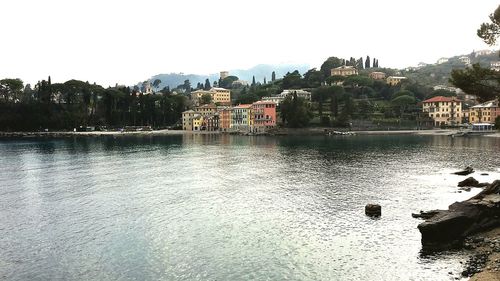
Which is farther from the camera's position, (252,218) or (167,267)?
(252,218)

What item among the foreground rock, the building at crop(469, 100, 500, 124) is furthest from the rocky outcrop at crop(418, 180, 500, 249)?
the building at crop(469, 100, 500, 124)

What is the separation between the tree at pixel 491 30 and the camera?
3590 cm

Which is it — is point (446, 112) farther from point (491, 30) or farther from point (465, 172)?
point (491, 30)

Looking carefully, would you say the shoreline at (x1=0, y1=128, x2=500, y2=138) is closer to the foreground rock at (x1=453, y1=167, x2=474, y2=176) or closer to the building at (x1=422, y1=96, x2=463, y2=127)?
the building at (x1=422, y1=96, x2=463, y2=127)

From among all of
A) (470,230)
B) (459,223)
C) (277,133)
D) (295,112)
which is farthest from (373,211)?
(277,133)

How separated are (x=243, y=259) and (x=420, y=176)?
41.3m

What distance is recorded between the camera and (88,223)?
37531 millimetres

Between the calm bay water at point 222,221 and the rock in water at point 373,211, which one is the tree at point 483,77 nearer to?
the calm bay water at point 222,221

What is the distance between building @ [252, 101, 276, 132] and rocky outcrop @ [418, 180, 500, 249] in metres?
158

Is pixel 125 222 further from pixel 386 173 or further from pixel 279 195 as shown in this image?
pixel 386 173

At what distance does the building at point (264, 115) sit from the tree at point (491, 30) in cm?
15260

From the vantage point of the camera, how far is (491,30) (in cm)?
3659

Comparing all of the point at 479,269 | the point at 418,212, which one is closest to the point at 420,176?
the point at 418,212

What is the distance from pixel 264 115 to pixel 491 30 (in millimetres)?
154974
